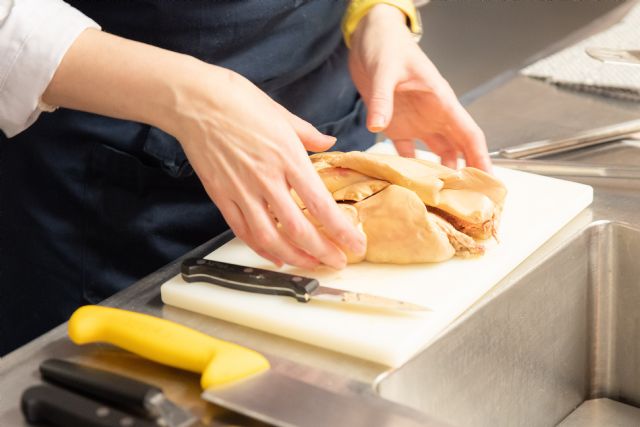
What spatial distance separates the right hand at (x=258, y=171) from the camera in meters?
0.79

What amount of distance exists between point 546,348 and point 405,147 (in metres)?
0.30

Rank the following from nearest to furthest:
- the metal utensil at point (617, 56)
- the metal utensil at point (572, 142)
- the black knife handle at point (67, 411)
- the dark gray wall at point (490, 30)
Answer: the black knife handle at point (67, 411), the metal utensil at point (572, 142), the metal utensil at point (617, 56), the dark gray wall at point (490, 30)

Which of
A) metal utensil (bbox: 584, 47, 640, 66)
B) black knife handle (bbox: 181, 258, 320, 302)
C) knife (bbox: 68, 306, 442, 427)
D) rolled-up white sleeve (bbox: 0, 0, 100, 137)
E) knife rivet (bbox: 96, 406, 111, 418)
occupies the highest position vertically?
rolled-up white sleeve (bbox: 0, 0, 100, 137)

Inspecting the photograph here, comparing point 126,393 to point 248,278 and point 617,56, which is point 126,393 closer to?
point 248,278

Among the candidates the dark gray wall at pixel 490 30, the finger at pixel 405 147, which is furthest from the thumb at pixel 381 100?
the dark gray wall at pixel 490 30

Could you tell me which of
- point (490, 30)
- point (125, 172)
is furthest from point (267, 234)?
point (490, 30)

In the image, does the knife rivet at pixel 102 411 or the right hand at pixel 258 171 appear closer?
the knife rivet at pixel 102 411

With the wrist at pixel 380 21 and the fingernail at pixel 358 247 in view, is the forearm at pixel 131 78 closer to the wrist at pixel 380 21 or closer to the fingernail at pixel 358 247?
the fingernail at pixel 358 247

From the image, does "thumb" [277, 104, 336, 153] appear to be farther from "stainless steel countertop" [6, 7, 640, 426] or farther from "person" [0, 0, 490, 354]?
"stainless steel countertop" [6, 7, 640, 426]

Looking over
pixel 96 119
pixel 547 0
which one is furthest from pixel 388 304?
pixel 547 0

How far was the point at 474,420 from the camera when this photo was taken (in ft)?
2.68

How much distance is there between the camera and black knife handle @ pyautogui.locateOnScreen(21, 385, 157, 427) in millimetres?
620

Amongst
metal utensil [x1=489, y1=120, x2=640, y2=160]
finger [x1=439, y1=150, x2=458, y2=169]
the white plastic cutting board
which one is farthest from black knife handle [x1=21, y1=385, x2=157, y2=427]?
metal utensil [x1=489, y1=120, x2=640, y2=160]

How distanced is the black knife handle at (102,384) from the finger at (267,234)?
0.60 ft
